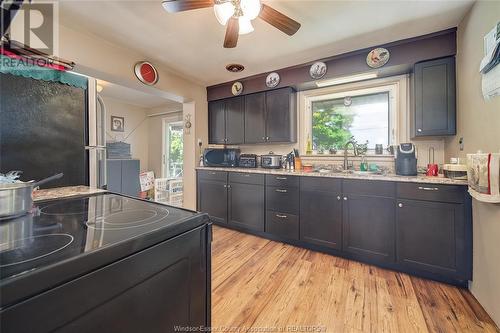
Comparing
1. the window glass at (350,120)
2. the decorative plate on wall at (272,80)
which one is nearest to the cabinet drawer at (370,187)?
the window glass at (350,120)

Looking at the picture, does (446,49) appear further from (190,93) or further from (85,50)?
(85,50)

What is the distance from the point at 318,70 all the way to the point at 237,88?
1.25 meters

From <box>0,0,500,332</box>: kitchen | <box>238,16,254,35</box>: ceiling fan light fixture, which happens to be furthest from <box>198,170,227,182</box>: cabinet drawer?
<box>238,16,254,35</box>: ceiling fan light fixture

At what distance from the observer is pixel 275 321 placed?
146 centimetres

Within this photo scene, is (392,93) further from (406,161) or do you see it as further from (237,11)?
(237,11)

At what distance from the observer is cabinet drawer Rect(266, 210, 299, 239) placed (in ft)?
8.51

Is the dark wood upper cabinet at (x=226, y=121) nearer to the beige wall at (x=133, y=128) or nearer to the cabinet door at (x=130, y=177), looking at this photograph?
the cabinet door at (x=130, y=177)

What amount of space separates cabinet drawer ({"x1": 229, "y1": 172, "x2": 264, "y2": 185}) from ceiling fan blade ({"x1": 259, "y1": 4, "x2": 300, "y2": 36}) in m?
1.70

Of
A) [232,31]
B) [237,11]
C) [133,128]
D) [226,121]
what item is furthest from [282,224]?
[133,128]

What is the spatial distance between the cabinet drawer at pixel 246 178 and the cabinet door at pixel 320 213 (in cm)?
59

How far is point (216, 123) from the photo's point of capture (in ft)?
12.0

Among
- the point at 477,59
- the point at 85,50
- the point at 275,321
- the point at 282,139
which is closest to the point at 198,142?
the point at 282,139

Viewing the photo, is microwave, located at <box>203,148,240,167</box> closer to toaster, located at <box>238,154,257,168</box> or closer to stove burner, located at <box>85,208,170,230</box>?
toaster, located at <box>238,154,257,168</box>

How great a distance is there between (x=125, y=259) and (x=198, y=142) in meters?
3.08
